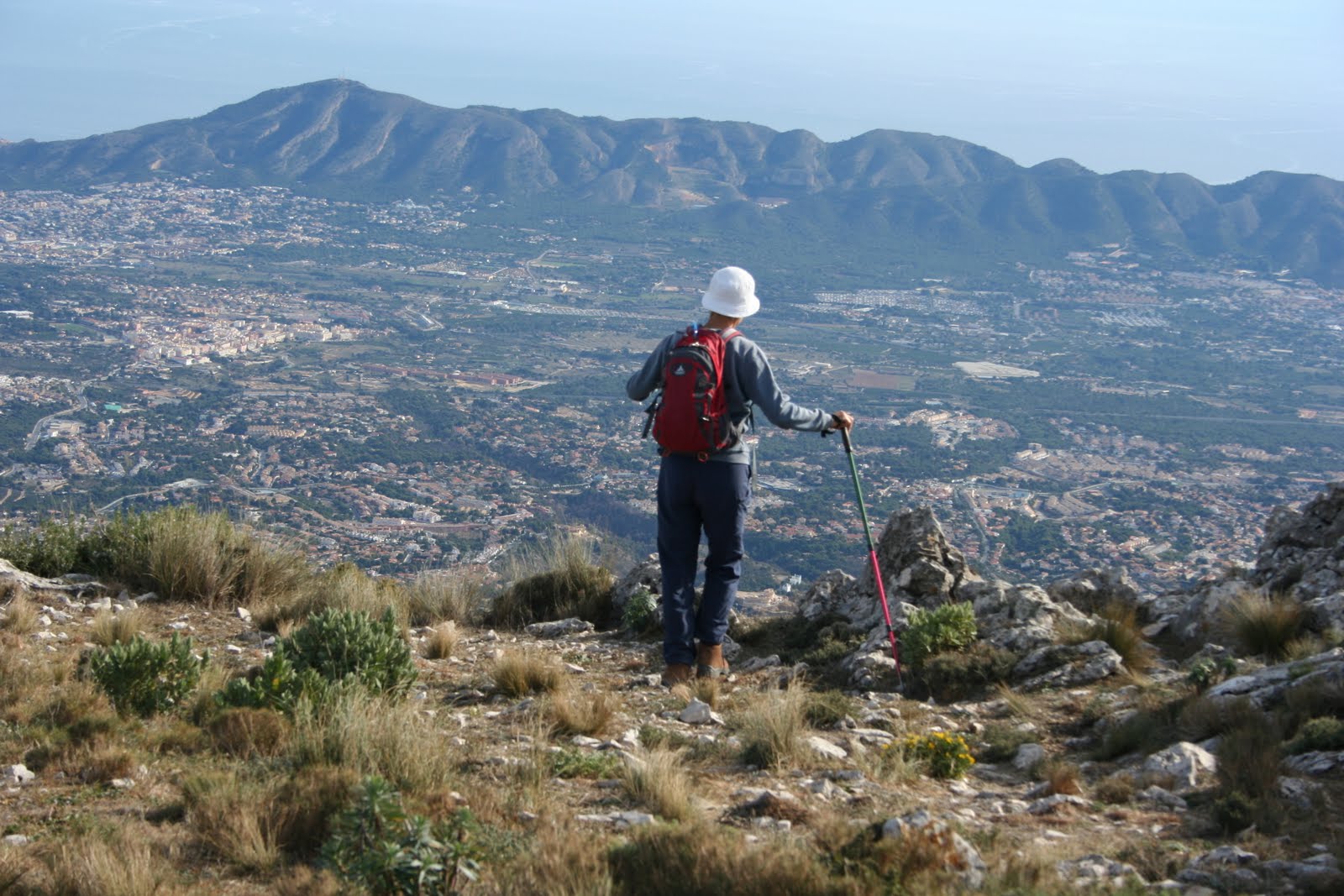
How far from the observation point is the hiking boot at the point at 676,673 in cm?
616

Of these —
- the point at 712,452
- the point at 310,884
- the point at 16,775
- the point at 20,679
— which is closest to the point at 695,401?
the point at 712,452

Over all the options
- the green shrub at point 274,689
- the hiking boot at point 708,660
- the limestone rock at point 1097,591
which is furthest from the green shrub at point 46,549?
the limestone rock at point 1097,591

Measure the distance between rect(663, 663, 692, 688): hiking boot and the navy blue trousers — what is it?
0.09 feet

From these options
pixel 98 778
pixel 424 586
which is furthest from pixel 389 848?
pixel 424 586

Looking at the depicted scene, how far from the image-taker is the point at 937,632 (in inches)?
252

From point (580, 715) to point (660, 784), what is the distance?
1150 millimetres

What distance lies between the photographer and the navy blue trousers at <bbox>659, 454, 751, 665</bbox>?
578 centimetres

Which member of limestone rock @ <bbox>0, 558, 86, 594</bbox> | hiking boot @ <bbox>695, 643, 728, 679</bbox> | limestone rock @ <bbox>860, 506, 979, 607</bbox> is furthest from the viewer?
limestone rock @ <bbox>860, 506, 979, 607</bbox>

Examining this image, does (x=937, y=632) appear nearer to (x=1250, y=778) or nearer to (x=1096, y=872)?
(x=1250, y=778)

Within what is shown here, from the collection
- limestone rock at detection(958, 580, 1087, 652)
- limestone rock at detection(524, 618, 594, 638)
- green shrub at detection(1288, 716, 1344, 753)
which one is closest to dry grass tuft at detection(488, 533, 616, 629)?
limestone rock at detection(524, 618, 594, 638)

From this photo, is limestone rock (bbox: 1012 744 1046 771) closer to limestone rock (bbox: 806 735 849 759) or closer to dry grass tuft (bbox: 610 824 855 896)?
limestone rock (bbox: 806 735 849 759)

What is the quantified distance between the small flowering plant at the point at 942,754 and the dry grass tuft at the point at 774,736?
49 centimetres

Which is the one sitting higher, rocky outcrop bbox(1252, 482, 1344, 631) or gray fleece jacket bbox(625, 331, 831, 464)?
gray fleece jacket bbox(625, 331, 831, 464)

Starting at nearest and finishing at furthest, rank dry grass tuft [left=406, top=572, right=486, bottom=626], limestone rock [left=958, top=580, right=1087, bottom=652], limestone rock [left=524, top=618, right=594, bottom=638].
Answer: limestone rock [left=958, top=580, right=1087, bottom=652], limestone rock [left=524, top=618, right=594, bottom=638], dry grass tuft [left=406, top=572, right=486, bottom=626]
